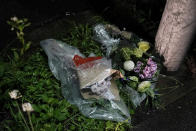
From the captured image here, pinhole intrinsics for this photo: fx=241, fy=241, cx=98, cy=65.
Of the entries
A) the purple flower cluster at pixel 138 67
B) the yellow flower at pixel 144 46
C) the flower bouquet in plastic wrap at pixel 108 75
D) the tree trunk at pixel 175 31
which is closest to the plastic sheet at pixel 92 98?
the flower bouquet in plastic wrap at pixel 108 75

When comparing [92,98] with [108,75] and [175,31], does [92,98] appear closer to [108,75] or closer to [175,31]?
[108,75]

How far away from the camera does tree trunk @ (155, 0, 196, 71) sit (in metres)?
2.54

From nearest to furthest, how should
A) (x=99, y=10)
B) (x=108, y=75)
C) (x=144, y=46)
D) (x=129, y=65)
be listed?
(x=108, y=75) < (x=129, y=65) < (x=144, y=46) < (x=99, y=10)

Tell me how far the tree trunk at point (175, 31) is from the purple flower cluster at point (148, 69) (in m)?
0.30

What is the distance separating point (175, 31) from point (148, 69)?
525 millimetres

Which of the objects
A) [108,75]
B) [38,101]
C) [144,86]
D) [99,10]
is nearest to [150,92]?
[144,86]

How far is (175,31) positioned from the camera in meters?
2.72

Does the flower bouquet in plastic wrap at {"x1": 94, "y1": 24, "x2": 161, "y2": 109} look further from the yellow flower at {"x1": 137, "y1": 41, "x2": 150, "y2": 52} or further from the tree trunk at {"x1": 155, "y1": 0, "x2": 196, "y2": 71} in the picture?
the tree trunk at {"x1": 155, "y1": 0, "x2": 196, "y2": 71}

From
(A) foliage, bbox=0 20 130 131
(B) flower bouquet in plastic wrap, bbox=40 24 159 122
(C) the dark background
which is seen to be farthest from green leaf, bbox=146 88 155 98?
(C) the dark background

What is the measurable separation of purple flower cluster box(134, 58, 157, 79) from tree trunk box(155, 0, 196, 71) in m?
0.30

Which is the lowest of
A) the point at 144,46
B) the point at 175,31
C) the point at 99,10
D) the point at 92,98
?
the point at 92,98

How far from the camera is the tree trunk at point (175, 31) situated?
2.54 metres

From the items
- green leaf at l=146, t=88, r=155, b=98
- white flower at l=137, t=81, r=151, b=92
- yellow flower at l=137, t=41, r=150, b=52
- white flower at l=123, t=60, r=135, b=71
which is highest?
yellow flower at l=137, t=41, r=150, b=52

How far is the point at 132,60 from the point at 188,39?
2.27ft
